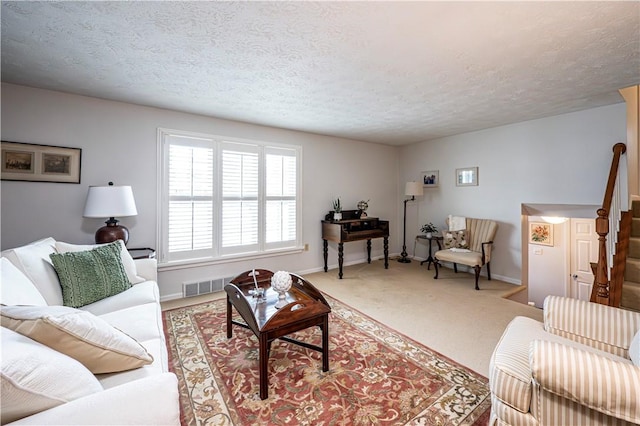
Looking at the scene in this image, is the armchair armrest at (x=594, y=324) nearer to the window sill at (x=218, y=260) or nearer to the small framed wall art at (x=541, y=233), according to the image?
the window sill at (x=218, y=260)

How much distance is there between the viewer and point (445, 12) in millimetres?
1565

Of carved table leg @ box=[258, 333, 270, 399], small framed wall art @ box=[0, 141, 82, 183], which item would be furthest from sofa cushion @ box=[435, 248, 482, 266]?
small framed wall art @ box=[0, 141, 82, 183]

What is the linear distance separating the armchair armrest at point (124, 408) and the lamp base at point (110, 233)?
2334 mm

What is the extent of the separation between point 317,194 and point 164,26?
3213 millimetres

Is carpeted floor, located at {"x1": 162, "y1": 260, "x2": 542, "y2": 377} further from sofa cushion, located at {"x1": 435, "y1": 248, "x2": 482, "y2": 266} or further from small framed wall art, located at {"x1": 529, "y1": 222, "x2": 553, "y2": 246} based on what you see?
small framed wall art, located at {"x1": 529, "y1": 222, "x2": 553, "y2": 246}

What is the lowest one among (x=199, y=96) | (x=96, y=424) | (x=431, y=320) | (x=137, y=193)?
(x=431, y=320)

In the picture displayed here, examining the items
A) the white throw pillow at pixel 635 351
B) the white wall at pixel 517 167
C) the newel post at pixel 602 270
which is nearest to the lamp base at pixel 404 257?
the white wall at pixel 517 167

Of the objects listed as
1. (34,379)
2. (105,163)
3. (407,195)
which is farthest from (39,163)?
(407,195)

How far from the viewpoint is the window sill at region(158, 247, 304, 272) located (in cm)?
337

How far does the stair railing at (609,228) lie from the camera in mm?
2111

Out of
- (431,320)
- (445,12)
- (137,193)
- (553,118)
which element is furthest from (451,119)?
(137,193)

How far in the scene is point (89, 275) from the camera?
2025 millimetres

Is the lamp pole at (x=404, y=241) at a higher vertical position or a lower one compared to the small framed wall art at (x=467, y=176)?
lower

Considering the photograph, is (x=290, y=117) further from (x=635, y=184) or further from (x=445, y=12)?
(x=635, y=184)
